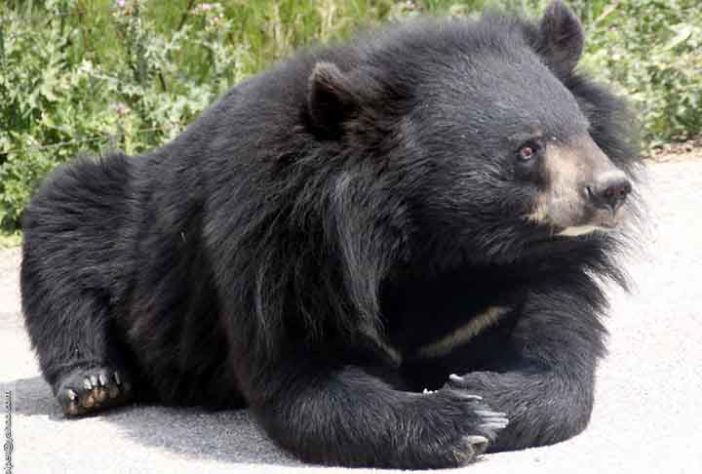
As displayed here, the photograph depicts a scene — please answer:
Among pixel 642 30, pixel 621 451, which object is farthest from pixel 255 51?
pixel 621 451

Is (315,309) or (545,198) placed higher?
(545,198)

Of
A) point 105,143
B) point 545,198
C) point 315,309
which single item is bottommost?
point 105,143

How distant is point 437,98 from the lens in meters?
4.89

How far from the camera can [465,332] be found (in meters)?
5.09

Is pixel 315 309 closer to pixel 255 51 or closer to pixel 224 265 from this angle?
pixel 224 265

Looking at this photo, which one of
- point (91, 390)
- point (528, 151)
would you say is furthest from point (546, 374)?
point (91, 390)

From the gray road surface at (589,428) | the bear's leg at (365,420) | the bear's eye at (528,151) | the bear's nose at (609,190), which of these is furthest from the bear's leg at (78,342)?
the bear's nose at (609,190)

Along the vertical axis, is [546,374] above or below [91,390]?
above

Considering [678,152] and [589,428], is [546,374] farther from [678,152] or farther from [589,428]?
[678,152]

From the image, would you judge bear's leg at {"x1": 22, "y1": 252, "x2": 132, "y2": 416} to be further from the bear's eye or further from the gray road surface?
the bear's eye

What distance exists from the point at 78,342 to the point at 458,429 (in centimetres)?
194

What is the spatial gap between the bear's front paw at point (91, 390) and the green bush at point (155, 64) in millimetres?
3859

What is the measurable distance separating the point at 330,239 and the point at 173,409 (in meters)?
1.38

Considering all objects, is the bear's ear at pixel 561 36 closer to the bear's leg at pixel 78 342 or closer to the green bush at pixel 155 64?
the bear's leg at pixel 78 342
